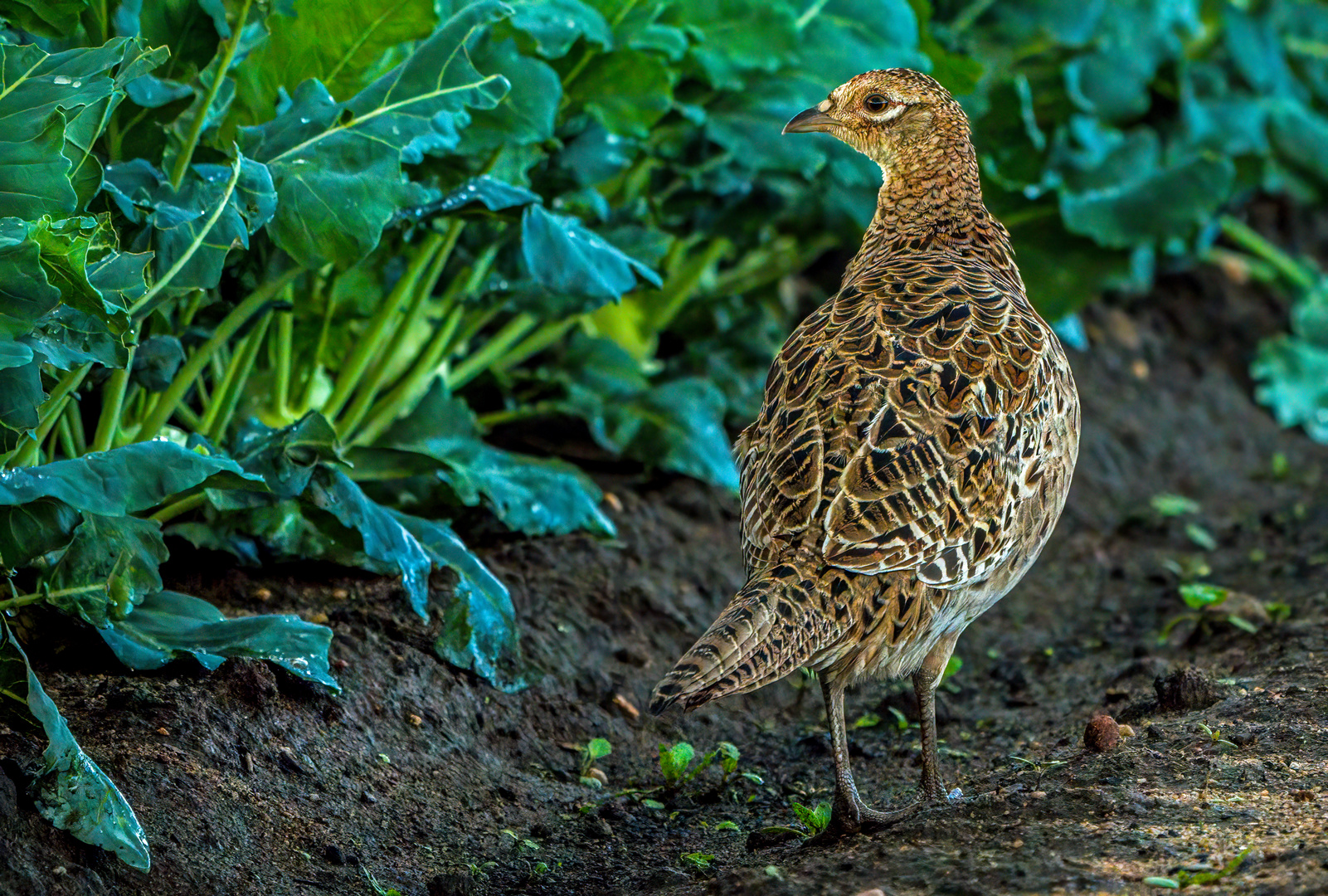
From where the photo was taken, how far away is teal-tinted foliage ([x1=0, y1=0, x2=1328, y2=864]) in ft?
11.9

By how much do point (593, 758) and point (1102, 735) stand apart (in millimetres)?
1505

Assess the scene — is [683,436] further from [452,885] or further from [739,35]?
[452,885]

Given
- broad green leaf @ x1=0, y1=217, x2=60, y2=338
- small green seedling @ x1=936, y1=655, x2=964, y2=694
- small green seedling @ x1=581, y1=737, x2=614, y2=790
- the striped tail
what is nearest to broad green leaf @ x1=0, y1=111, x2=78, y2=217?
broad green leaf @ x1=0, y1=217, x2=60, y2=338

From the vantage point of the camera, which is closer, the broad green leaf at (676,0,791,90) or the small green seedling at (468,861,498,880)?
the small green seedling at (468,861,498,880)

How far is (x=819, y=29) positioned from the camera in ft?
19.9

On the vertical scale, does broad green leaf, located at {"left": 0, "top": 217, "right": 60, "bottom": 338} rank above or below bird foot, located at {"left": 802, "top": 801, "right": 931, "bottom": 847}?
above

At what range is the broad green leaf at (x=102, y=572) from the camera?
11.9ft

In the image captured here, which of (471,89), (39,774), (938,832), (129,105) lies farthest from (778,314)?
(39,774)

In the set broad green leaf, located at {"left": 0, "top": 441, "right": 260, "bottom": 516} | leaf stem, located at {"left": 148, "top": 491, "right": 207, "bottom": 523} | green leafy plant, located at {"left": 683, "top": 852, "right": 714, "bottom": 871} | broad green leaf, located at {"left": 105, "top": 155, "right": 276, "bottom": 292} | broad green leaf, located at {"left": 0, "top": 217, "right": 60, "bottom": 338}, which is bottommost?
green leafy plant, located at {"left": 683, "top": 852, "right": 714, "bottom": 871}

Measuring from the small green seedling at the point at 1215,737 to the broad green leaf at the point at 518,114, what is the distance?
9.08 feet

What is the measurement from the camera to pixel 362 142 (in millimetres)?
4176

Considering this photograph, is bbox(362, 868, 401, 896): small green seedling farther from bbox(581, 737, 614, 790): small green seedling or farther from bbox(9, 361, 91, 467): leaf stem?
bbox(9, 361, 91, 467): leaf stem

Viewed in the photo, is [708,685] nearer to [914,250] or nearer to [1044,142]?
[914,250]

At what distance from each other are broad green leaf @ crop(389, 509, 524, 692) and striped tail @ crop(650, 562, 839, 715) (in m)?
1.10
